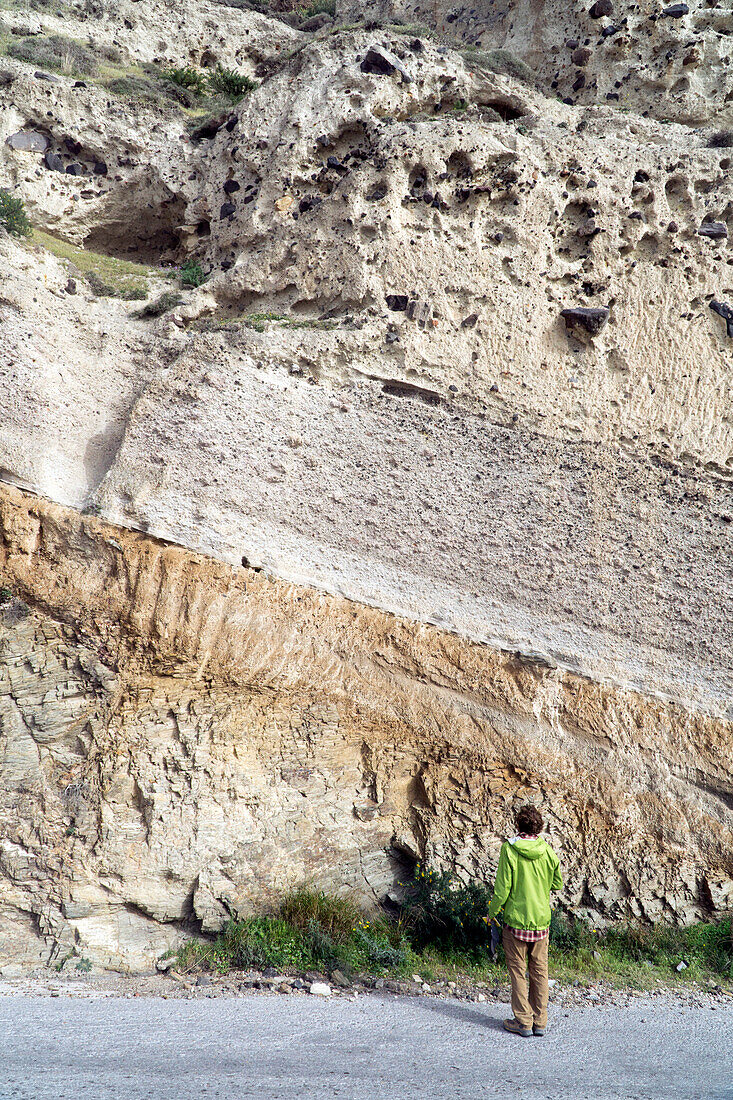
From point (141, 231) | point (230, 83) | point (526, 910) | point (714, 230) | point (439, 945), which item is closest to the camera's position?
point (526, 910)

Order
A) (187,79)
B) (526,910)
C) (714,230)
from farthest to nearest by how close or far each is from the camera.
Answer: (187,79) → (714,230) → (526,910)

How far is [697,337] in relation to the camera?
20.9 ft

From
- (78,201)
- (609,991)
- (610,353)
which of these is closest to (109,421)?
(78,201)

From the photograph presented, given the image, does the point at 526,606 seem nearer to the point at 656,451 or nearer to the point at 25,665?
the point at 656,451

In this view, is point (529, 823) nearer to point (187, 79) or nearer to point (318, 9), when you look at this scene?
point (187, 79)

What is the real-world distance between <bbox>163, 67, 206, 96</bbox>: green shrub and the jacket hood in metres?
9.81

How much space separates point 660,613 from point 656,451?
151 centimetres

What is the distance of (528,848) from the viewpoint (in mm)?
3727

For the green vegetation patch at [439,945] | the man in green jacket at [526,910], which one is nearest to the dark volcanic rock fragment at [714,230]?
the man in green jacket at [526,910]

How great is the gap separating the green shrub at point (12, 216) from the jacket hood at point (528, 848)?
6751 millimetres

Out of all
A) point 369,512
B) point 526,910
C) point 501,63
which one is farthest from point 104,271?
point 526,910

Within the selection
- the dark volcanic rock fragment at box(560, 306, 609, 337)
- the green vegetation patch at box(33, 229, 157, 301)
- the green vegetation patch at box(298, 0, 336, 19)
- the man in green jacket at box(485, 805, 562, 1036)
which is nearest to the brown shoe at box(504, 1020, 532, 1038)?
the man in green jacket at box(485, 805, 562, 1036)

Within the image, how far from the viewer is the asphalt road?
2.90 meters

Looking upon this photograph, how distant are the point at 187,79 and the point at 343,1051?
10646 millimetres
